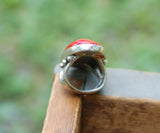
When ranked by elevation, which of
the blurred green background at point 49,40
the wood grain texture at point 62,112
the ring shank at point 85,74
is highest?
the blurred green background at point 49,40

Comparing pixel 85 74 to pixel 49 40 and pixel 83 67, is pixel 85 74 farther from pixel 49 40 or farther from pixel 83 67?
pixel 49 40

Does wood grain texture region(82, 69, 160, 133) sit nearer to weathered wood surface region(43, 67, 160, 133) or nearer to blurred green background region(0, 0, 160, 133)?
weathered wood surface region(43, 67, 160, 133)

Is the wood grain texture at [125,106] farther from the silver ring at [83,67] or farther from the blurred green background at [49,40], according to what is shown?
the blurred green background at [49,40]

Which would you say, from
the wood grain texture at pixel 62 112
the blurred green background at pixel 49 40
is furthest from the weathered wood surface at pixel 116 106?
the blurred green background at pixel 49 40

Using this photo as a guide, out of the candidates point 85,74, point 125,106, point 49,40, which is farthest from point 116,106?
point 49,40

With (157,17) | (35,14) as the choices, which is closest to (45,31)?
(35,14)

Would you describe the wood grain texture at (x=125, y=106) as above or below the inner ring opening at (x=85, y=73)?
below
